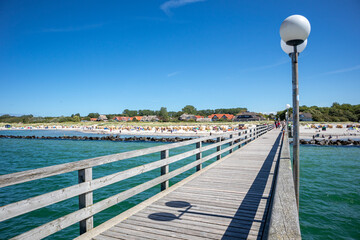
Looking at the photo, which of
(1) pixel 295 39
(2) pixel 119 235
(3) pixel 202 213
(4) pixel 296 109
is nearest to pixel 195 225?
(3) pixel 202 213

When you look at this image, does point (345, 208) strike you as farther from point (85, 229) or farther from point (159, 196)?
point (85, 229)

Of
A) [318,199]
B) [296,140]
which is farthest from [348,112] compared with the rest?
[296,140]

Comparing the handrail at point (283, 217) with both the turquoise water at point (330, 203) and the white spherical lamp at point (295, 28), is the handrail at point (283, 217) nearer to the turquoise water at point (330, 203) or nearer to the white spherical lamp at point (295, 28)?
the white spherical lamp at point (295, 28)

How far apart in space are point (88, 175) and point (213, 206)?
7.72 feet

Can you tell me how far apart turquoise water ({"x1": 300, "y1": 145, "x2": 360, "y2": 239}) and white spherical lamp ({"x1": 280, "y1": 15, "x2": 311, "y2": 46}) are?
5.17 meters

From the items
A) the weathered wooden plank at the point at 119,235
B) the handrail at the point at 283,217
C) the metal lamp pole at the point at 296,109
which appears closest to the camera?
the handrail at the point at 283,217

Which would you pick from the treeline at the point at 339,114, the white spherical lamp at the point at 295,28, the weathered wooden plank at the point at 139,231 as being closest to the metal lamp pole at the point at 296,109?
the white spherical lamp at the point at 295,28

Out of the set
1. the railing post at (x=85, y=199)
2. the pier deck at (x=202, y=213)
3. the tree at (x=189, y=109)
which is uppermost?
the tree at (x=189, y=109)

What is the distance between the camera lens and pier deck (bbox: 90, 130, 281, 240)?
3.32 meters

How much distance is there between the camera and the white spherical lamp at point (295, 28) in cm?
399

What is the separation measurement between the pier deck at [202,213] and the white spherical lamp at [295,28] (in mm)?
3090

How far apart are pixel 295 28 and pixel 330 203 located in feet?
24.3

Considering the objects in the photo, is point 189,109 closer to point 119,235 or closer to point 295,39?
point 295,39

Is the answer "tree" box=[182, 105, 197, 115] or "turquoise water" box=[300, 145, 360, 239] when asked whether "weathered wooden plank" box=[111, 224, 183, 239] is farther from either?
"tree" box=[182, 105, 197, 115]
